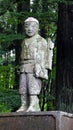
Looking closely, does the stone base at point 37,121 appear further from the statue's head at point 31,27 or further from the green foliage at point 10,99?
the green foliage at point 10,99

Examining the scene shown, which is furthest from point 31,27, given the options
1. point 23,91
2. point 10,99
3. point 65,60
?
point 10,99

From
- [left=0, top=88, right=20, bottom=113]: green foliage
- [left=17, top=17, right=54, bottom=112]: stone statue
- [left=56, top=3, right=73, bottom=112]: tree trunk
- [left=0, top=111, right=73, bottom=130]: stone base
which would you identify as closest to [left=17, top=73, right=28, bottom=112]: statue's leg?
[left=17, top=17, right=54, bottom=112]: stone statue

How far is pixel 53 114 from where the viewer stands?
27.1 ft

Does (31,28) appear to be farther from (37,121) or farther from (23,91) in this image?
(37,121)

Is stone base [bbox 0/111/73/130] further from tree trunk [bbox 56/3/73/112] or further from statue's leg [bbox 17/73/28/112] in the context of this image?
tree trunk [bbox 56/3/73/112]

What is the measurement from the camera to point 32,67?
29.7 ft

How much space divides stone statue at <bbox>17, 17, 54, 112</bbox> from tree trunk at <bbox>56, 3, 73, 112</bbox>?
2629 millimetres

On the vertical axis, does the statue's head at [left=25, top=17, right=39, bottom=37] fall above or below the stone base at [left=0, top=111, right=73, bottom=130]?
above

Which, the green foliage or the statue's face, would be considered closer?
the statue's face

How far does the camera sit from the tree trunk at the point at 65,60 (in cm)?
1166

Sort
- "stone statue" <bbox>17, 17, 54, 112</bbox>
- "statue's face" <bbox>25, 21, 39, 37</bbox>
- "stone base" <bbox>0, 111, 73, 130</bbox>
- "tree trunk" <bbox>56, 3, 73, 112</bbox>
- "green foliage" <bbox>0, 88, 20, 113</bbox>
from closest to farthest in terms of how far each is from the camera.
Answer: "stone base" <bbox>0, 111, 73, 130</bbox>, "stone statue" <bbox>17, 17, 54, 112</bbox>, "statue's face" <bbox>25, 21, 39, 37</bbox>, "tree trunk" <bbox>56, 3, 73, 112</bbox>, "green foliage" <bbox>0, 88, 20, 113</bbox>

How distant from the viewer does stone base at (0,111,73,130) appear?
8.24 meters

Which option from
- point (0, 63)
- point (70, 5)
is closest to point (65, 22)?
point (70, 5)

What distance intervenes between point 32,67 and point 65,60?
2956 millimetres
